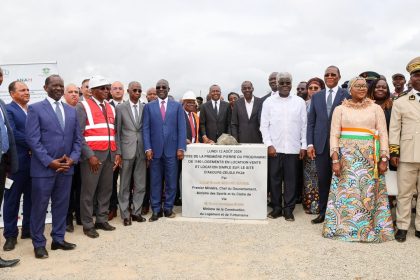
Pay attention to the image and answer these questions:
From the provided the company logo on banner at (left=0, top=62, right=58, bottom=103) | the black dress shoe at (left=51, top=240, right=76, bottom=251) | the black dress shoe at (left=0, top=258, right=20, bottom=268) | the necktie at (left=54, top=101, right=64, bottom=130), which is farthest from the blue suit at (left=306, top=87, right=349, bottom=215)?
the black dress shoe at (left=0, top=258, right=20, bottom=268)

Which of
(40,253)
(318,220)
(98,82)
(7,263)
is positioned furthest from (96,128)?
(318,220)

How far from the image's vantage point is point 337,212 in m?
4.94

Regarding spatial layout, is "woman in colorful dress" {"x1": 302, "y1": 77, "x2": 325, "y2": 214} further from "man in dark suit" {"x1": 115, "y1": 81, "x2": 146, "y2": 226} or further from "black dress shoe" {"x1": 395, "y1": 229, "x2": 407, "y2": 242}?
"man in dark suit" {"x1": 115, "y1": 81, "x2": 146, "y2": 226}

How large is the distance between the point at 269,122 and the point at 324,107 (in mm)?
914

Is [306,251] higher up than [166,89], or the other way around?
[166,89]

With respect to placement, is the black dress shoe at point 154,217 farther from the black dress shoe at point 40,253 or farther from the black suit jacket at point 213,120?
the black suit jacket at point 213,120

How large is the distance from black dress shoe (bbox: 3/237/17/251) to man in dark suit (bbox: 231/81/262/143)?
3841 millimetres

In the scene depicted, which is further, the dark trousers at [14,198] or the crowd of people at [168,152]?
the dark trousers at [14,198]

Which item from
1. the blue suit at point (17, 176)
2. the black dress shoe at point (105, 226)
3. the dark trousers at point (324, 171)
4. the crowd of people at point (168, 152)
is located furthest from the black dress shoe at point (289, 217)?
the blue suit at point (17, 176)

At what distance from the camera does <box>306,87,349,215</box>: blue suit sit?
18.0ft

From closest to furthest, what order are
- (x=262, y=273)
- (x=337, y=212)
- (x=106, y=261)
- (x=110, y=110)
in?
(x=262, y=273) → (x=106, y=261) → (x=337, y=212) → (x=110, y=110)

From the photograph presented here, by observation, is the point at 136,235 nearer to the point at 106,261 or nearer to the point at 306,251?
the point at 106,261

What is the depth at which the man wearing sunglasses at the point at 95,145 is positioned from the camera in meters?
5.09

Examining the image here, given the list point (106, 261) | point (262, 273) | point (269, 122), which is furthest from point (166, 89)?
point (262, 273)
